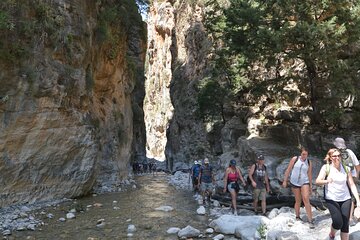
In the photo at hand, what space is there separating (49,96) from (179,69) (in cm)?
3315

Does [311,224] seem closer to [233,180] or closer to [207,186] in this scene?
[233,180]

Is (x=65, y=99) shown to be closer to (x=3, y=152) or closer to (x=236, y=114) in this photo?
(x=3, y=152)

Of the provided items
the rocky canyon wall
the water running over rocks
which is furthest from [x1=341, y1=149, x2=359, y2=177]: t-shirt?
the rocky canyon wall

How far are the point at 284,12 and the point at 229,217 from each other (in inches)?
369

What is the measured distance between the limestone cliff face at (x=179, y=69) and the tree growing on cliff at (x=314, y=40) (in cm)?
1807

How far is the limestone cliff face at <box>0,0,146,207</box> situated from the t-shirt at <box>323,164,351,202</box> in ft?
30.7

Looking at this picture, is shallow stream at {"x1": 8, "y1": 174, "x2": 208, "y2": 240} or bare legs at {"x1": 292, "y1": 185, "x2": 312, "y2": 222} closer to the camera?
bare legs at {"x1": 292, "y1": 185, "x2": 312, "y2": 222}

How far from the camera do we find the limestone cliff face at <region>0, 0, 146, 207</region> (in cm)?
1124

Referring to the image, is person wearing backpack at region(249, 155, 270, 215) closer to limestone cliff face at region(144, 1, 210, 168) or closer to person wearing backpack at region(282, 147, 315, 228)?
person wearing backpack at region(282, 147, 315, 228)

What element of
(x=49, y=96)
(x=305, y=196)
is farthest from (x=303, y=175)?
(x=49, y=96)

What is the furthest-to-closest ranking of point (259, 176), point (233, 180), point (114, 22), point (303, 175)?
point (114, 22)
point (233, 180)
point (259, 176)
point (303, 175)

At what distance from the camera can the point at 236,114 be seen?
87.1ft

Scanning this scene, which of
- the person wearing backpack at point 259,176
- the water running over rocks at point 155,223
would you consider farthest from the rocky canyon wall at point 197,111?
the water running over rocks at point 155,223

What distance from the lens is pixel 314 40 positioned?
42.4 ft
